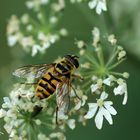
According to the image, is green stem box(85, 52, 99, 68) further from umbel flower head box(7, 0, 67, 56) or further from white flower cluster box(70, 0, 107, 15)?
umbel flower head box(7, 0, 67, 56)

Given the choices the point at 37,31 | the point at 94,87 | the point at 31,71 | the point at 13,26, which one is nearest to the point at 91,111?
the point at 94,87

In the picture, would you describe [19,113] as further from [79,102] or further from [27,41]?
[27,41]

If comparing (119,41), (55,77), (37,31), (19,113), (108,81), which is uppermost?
(37,31)

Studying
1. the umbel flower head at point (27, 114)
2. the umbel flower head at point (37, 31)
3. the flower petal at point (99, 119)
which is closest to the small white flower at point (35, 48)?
the umbel flower head at point (37, 31)

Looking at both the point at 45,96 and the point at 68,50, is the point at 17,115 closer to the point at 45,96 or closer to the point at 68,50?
the point at 45,96

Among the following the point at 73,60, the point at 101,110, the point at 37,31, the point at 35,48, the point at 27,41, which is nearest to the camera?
the point at 101,110

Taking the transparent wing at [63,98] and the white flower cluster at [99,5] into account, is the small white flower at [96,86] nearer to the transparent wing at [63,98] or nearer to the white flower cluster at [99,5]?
the transparent wing at [63,98]

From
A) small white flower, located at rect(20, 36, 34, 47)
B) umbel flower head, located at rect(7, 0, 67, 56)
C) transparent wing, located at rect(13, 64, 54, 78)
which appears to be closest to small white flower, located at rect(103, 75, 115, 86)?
transparent wing, located at rect(13, 64, 54, 78)
